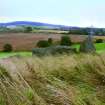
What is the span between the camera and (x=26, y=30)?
13.7 meters

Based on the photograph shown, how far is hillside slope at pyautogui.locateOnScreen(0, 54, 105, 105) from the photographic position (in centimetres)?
559

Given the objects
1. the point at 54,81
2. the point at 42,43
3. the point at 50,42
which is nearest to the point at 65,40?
the point at 50,42

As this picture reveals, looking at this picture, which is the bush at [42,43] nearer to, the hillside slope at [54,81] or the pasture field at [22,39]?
the pasture field at [22,39]

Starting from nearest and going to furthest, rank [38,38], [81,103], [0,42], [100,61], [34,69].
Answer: [81,103] < [34,69] < [100,61] < [0,42] < [38,38]

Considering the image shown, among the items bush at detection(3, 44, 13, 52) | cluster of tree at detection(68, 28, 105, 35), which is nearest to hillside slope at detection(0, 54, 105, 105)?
bush at detection(3, 44, 13, 52)

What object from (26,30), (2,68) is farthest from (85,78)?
(26,30)

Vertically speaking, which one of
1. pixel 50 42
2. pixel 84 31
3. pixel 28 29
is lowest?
pixel 50 42

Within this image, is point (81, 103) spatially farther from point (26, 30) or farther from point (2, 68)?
point (26, 30)

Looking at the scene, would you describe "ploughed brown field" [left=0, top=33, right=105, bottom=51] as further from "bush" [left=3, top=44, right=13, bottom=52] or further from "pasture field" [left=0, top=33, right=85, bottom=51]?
"bush" [left=3, top=44, right=13, bottom=52]

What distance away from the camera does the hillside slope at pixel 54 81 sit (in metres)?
5.59

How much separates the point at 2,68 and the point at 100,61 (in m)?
3.40

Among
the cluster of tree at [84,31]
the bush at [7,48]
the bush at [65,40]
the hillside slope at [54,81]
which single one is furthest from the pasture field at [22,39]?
the hillside slope at [54,81]

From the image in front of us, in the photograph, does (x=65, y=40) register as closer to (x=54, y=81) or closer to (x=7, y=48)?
(x=7, y=48)

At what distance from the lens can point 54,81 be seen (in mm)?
6941
